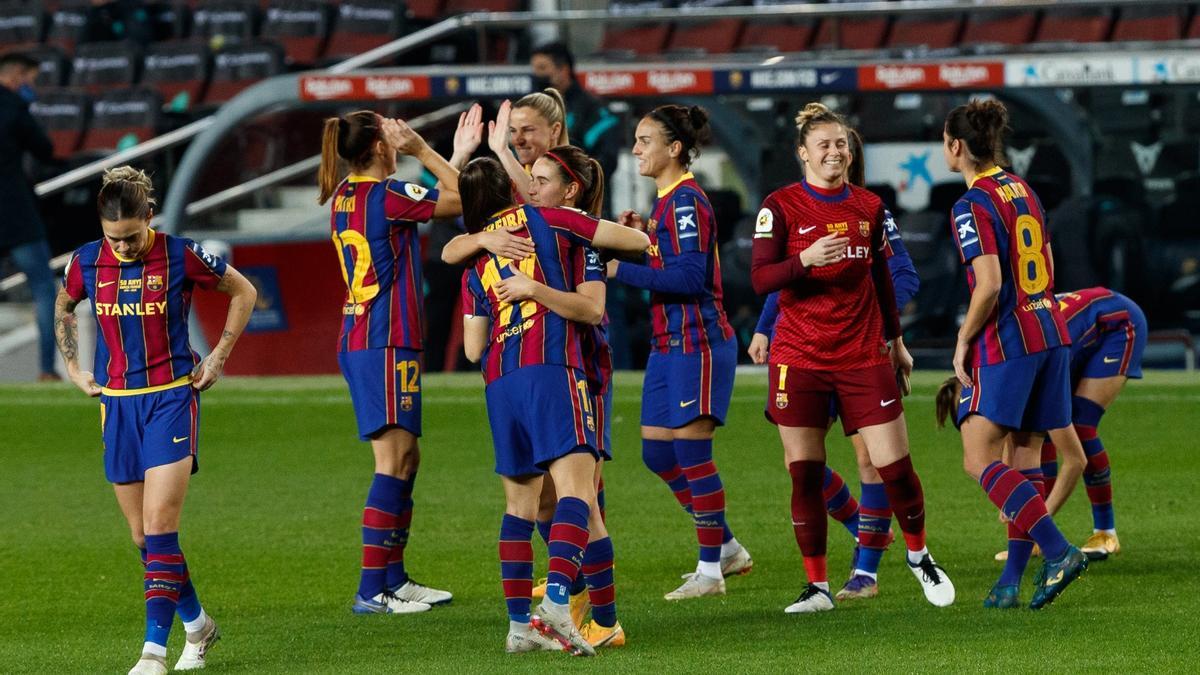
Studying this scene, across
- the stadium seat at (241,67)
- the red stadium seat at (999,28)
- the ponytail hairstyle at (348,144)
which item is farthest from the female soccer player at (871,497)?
the stadium seat at (241,67)

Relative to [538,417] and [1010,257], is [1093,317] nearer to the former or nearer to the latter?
[1010,257]

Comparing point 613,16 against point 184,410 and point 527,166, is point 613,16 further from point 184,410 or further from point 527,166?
point 184,410

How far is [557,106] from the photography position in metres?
7.23

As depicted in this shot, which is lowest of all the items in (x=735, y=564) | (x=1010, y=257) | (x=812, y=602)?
(x=735, y=564)

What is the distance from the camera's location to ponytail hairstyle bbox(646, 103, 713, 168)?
281 inches

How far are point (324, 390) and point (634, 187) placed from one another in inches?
114

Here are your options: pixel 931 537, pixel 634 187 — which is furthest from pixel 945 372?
pixel 931 537

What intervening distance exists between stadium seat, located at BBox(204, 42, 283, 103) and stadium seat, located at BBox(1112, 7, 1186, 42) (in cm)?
819

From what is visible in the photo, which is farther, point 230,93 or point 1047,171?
point 230,93

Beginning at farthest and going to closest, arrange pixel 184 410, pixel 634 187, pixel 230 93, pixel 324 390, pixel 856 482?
pixel 230 93
pixel 634 187
pixel 324 390
pixel 856 482
pixel 184 410

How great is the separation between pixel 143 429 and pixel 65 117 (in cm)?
1506

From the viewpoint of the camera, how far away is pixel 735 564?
7660 mm

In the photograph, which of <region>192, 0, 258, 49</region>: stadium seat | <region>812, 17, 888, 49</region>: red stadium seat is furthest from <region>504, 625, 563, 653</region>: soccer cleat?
<region>192, 0, 258, 49</region>: stadium seat

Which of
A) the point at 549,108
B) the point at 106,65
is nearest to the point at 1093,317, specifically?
the point at 549,108
